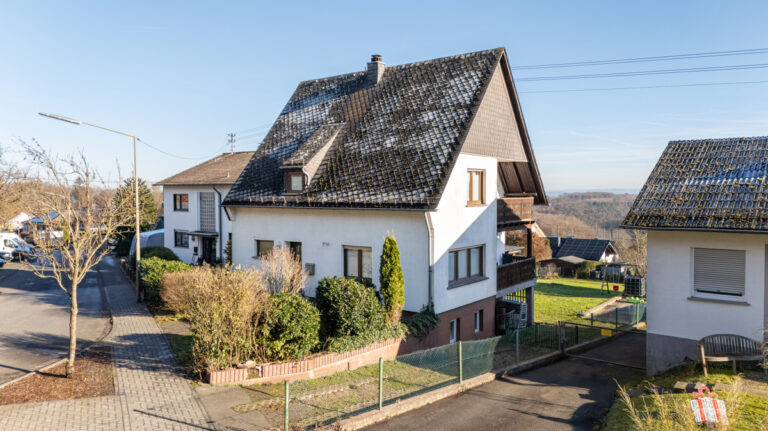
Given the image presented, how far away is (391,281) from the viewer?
15.0 m

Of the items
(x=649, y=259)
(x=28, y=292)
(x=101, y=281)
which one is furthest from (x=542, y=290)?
(x=28, y=292)

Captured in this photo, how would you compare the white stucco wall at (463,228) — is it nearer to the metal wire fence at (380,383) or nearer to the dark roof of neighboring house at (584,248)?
the metal wire fence at (380,383)

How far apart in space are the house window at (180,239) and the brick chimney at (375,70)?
749 inches

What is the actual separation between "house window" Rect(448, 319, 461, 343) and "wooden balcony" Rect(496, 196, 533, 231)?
466 cm

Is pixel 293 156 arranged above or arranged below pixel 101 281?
above

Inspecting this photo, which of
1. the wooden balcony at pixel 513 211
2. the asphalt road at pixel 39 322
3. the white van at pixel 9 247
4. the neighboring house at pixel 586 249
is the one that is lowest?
the neighboring house at pixel 586 249

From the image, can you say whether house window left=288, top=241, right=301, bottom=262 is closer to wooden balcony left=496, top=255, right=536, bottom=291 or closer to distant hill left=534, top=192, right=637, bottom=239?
wooden balcony left=496, top=255, right=536, bottom=291

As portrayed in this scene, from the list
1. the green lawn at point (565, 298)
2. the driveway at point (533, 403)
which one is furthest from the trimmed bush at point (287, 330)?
the green lawn at point (565, 298)

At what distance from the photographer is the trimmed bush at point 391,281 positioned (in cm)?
1497

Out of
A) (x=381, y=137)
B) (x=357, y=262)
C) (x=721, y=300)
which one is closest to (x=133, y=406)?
(x=357, y=262)

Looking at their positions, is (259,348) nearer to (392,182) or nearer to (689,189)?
(392,182)

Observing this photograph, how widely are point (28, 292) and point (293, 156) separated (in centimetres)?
1813

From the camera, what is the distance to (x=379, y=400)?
10.9 metres

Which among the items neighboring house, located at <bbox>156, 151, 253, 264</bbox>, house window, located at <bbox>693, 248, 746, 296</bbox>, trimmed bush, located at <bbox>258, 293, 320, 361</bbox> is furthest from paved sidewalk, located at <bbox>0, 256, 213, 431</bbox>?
neighboring house, located at <bbox>156, 151, 253, 264</bbox>
